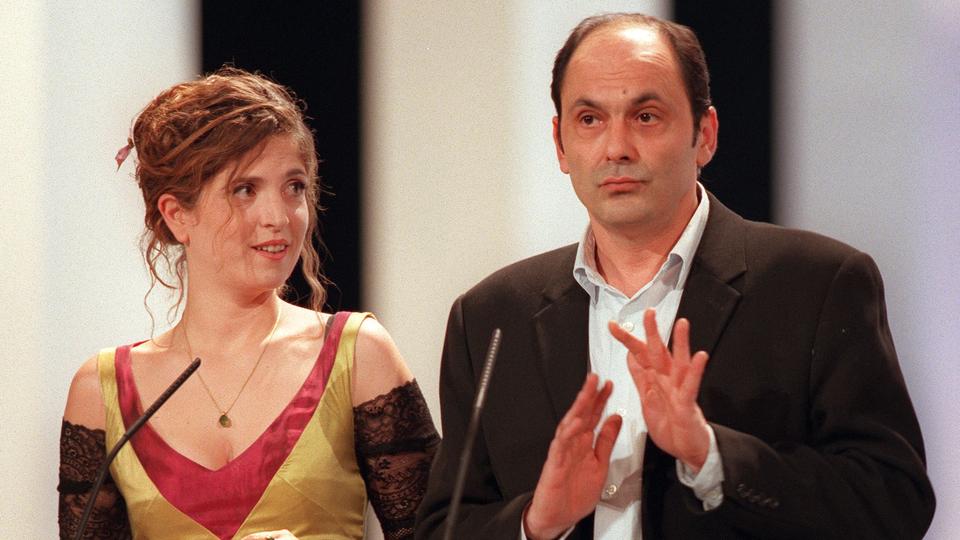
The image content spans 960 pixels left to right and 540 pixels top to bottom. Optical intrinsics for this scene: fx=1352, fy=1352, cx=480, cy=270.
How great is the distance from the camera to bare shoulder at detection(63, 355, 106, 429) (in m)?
2.44

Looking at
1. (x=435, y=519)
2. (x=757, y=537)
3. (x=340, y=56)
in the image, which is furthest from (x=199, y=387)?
(x=757, y=537)

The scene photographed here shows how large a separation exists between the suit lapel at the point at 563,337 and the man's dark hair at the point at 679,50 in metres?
0.28

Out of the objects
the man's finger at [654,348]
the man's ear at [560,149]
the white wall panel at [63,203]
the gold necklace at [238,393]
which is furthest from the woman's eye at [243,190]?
the man's finger at [654,348]

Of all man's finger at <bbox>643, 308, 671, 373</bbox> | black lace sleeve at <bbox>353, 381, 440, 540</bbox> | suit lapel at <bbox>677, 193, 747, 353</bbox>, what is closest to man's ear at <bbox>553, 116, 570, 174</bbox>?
suit lapel at <bbox>677, 193, 747, 353</bbox>

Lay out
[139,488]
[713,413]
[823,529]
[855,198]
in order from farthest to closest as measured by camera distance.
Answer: [855,198] < [139,488] < [713,413] < [823,529]

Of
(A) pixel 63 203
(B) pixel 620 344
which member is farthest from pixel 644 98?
(A) pixel 63 203

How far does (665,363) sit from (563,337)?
13.8 inches

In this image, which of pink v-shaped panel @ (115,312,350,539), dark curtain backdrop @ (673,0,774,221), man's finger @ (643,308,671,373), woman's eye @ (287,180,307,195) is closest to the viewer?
man's finger @ (643,308,671,373)

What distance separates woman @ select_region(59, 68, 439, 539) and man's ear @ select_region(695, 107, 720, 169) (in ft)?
2.25

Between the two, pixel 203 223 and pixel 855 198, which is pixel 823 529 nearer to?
pixel 855 198

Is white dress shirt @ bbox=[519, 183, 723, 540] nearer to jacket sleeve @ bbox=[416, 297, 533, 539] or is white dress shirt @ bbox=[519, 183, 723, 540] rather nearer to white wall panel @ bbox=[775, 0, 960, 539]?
jacket sleeve @ bbox=[416, 297, 533, 539]

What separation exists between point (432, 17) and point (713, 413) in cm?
128

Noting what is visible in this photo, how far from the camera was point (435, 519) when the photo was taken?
6.75 ft

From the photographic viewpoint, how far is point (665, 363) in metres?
1.72
